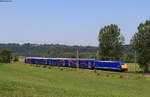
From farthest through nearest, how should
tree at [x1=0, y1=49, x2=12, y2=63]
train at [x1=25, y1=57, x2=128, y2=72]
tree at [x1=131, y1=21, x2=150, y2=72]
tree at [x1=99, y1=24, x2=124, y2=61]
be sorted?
tree at [x1=0, y1=49, x2=12, y2=63] → tree at [x1=99, y1=24, x2=124, y2=61] → train at [x1=25, y1=57, x2=128, y2=72] → tree at [x1=131, y1=21, x2=150, y2=72]

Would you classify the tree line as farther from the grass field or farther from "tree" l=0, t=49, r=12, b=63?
"tree" l=0, t=49, r=12, b=63

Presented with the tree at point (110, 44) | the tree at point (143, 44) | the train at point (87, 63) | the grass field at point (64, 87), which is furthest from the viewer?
the tree at point (110, 44)

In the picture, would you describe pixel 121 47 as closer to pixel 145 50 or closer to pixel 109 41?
pixel 109 41

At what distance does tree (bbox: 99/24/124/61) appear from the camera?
260 feet

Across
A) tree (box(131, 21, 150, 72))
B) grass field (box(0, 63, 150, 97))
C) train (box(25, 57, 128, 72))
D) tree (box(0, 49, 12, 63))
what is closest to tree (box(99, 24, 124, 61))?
train (box(25, 57, 128, 72))

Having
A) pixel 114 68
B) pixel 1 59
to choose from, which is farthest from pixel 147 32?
pixel 1 59

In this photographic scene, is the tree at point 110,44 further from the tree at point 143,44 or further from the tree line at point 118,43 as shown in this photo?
the tree at point 143,44

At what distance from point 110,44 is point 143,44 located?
610 inches

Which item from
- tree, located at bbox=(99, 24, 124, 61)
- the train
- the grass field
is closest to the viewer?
the grass field

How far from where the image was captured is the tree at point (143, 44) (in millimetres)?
64500

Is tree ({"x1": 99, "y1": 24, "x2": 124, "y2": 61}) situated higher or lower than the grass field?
higher

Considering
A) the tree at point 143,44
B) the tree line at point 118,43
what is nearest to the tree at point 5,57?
the tree line at point 118,43

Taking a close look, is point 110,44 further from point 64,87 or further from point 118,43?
point 64,87

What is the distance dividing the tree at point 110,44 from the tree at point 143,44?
1240 centimetres
